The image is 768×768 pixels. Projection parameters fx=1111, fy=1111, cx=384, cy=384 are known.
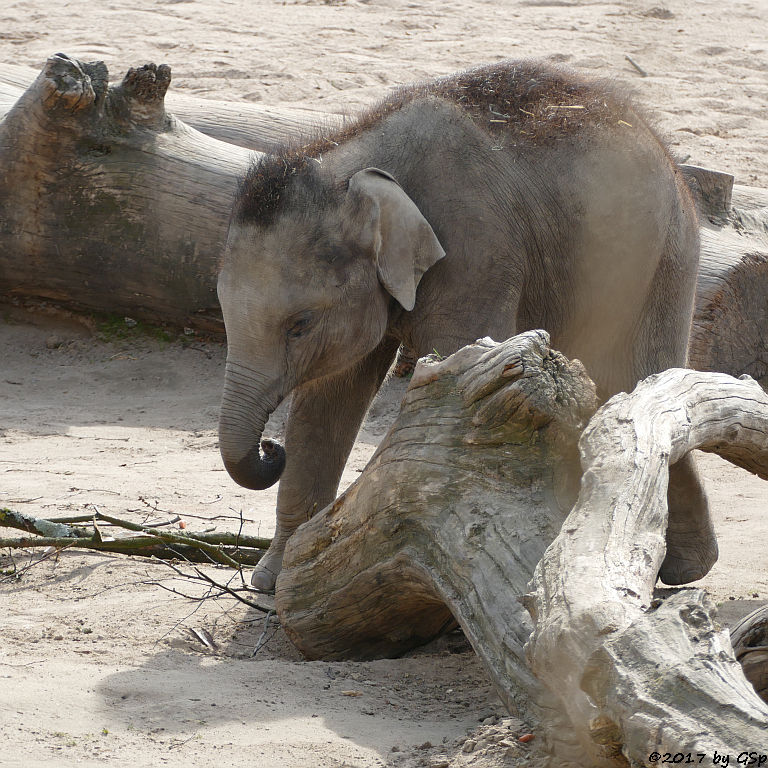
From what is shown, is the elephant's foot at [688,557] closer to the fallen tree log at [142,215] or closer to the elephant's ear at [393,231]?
the elephant's ear at [393,231]

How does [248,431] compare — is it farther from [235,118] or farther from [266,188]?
[235,118]

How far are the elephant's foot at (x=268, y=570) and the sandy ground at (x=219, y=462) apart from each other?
0.26m

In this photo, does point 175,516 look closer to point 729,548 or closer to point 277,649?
point 277,649

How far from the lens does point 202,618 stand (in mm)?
3760

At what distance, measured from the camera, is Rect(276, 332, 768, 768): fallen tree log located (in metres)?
1.74

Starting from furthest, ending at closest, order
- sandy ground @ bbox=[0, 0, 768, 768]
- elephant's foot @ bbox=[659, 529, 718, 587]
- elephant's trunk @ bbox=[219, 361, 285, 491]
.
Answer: elephant's foot @ bbox=[659, 529, 718, 587] < elephant's trunk @ bbox=[219, 361, 285, 491] < sandy ground @ bbox=[0, 0, 768, 768]

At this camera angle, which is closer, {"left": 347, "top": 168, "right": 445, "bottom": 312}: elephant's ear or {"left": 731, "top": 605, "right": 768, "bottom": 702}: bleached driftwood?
{"left": 731, "top": 605, "right": 768, "bottom": 702}: bleached driftwood

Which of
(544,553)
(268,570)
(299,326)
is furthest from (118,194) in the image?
(544,553)

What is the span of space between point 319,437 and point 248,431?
741 mm

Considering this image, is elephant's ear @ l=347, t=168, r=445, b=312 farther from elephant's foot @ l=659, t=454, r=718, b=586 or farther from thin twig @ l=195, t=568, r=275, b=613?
elephant's foot @ l=659, t=454, r=718, b=586

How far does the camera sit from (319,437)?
452 centimetres

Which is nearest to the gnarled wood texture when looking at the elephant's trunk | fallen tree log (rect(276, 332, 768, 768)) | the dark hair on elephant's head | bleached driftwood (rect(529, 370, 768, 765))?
the dark hair on elephant's head

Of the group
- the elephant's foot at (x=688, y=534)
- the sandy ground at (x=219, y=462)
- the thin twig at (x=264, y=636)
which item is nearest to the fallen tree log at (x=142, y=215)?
the sandy ground at (x=219, y=462)

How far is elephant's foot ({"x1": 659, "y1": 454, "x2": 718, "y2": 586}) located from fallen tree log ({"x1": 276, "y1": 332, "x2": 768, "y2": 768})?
42.5 inches
